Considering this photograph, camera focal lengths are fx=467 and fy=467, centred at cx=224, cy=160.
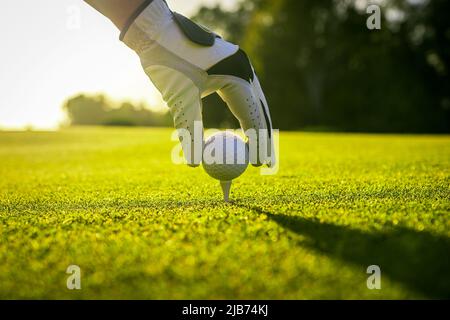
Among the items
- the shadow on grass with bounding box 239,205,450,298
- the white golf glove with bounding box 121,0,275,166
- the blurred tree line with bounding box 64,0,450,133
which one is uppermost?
the blurred tree line with bounding box 64,0,450,133

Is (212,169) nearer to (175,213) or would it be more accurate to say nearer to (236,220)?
(175,213)

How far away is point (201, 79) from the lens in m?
3.78

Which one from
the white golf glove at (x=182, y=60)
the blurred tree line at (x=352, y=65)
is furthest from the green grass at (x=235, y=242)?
the blurred tree line at (x=352, y=65)

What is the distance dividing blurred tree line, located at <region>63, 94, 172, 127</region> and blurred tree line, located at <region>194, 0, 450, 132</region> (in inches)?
443

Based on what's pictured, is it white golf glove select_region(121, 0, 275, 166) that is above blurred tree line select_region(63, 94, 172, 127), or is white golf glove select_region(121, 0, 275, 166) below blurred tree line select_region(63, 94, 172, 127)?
below

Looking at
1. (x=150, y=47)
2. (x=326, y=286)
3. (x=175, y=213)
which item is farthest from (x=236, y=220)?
(x=150, y=47)

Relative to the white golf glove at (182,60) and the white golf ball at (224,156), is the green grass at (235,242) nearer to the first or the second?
the white golf ball at (224,156)

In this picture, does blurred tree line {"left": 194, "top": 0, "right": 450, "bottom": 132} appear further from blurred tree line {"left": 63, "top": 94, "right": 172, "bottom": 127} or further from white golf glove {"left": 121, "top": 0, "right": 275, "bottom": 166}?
white golf glove {"left": 121, "top": 0, "right": 275, "bottom": 166}

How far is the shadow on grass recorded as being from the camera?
80.0 inches

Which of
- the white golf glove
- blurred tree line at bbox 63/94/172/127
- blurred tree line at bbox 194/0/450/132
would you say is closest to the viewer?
the white golf glove

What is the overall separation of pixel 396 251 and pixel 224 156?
168 cm

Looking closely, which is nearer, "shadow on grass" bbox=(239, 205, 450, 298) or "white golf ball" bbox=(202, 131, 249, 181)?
"shadow on grass" bbox=(239, 205, 450, 298)

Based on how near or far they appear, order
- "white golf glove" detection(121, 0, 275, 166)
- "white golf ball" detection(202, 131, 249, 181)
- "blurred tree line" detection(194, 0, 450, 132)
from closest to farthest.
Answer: "white golf glove" detection(121, 0, 275, 166) < "white golf ball" detection(202, 131, 249, 181) < "blurred tree line" detection(194, 0, 450, 132)

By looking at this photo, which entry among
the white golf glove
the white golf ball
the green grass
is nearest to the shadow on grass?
the green grass
